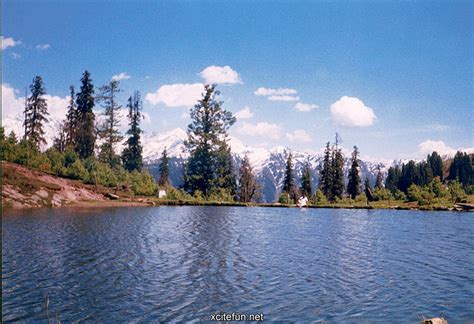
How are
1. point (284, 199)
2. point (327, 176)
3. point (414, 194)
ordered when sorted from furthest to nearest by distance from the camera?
point (327, 176)
point (414, 194)
point (284, 199)

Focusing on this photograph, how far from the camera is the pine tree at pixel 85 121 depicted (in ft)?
270

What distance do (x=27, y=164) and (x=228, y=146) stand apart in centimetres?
3468

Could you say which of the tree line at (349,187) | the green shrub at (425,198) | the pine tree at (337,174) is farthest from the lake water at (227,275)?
the pine tree at (337,174)

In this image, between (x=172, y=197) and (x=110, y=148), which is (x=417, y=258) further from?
(x=110, y=148)

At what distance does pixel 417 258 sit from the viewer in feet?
79.5

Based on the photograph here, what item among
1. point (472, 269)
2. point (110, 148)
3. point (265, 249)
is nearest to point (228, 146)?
point (110, 148)

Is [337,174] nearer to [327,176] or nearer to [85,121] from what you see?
[327,176]

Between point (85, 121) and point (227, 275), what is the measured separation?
73.0 m

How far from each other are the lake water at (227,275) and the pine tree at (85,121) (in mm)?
50498

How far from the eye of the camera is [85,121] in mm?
84438

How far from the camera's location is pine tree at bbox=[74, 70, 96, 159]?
82188 millimetres

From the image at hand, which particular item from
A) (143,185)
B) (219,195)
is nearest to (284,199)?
(219,195)

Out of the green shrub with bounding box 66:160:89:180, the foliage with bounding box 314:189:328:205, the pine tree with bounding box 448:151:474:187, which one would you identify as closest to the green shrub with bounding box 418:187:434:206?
the foliage with bounding box 314:189:328:205

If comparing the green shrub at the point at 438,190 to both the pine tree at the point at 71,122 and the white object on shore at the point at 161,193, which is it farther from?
the pine tree at the point at 71,122
